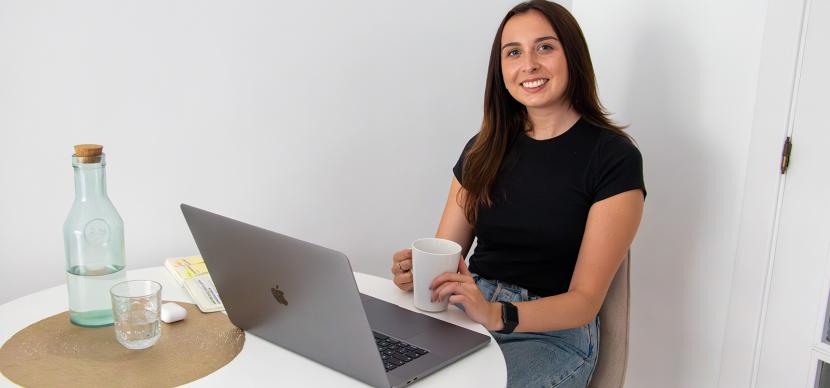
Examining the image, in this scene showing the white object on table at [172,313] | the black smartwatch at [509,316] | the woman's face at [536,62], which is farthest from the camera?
the woman's face at [536,62]

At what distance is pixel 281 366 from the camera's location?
1051 mm

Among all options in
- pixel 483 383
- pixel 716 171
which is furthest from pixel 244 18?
pixel 716 171

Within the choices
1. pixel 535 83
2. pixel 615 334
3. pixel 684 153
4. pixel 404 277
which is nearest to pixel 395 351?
pixel 404 277

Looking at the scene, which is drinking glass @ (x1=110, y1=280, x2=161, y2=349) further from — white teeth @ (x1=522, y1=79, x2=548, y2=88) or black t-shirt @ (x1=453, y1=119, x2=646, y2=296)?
white teeth @ (x1=522, y1=79, x2=548, y2=88)

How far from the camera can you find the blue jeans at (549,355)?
1358 mm

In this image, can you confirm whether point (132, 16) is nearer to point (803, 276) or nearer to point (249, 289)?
point (249, 289)

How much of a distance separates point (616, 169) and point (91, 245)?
1038 millimetres

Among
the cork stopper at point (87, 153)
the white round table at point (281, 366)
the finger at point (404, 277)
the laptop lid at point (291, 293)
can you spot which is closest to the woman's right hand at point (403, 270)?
the finger at point (404, 277)

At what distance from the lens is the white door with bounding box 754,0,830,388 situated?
147cm

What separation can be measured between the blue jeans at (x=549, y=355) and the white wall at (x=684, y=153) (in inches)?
17.1

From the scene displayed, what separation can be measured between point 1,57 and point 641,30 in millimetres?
1627

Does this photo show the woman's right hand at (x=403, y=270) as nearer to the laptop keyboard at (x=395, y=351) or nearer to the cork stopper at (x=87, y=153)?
the laptop keyboard at (x=395, y=351)

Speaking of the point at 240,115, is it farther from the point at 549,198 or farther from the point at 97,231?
the point at 549,198

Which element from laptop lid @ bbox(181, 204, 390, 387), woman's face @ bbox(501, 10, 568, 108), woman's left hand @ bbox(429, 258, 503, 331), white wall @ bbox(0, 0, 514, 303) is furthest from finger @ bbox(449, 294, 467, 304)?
white wall @ bbox(0, 0, 514, 303)
